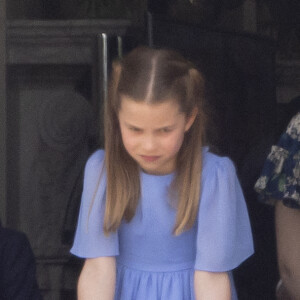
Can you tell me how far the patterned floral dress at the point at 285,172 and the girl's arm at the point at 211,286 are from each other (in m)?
0.47

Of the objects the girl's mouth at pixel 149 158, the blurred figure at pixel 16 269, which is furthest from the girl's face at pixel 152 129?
the blurred figure at pixel 16 269

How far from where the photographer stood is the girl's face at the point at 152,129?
88.8 inches

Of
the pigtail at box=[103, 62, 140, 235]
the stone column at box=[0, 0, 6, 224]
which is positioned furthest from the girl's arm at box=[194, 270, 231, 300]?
the stone column at box=[0, 0, 6, 224]

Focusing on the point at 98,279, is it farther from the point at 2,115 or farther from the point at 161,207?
the point at 2,115

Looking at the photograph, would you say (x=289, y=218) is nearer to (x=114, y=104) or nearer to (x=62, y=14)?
(x=114, y=104)

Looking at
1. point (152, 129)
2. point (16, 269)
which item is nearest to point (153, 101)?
point (152, 129)

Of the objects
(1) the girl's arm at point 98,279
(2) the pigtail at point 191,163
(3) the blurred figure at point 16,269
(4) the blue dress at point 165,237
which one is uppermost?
(2) the pigtail at point 191,163

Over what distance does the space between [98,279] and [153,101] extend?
49 cm

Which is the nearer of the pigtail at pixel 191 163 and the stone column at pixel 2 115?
the pigtail at pixel 191 163

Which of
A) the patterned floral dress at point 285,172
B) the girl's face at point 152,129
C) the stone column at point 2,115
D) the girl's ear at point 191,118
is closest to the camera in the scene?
the girl's face at point 152,129

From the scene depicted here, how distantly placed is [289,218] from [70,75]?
1187mm

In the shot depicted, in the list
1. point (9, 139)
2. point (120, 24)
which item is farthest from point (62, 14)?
point (9, 139)

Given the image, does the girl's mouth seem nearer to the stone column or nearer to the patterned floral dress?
the patterned floral dress

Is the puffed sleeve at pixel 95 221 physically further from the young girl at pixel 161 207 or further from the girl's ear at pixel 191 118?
the girl's ear at pixel 191 118
